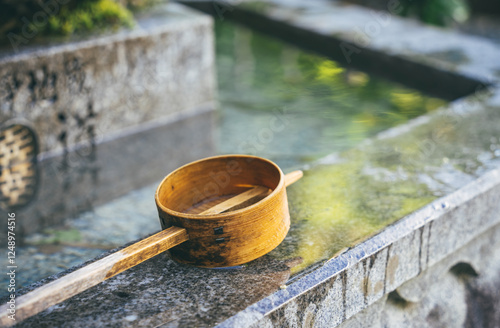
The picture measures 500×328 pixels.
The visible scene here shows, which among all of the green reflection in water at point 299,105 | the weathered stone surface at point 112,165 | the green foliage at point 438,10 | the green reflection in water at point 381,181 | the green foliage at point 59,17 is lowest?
the weathered stone surface at point 112,165

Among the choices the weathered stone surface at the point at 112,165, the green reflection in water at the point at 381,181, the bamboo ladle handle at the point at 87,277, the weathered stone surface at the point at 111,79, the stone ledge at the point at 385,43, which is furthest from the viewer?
the stone ledge at the point at 385,43

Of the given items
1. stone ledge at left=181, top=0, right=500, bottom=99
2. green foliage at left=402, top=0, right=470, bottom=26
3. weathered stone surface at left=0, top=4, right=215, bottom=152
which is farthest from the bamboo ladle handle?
green foliage at left=402, top=0, right=470, bottom=26

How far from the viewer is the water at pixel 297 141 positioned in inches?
70.6

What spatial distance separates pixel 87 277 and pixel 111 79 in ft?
7.97

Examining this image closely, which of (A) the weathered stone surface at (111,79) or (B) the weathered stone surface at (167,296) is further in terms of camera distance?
(A) the weathered stone surface at (111,79)

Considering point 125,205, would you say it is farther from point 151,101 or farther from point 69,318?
point 69,318

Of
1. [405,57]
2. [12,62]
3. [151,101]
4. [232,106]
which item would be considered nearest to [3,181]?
[12,62]

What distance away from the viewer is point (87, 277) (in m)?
1.25

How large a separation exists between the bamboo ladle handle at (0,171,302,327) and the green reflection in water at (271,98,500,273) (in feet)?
1.22

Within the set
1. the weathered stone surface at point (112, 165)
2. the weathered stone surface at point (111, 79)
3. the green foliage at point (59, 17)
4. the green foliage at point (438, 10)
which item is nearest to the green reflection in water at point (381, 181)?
the weathered stone surface at point (112, 165)

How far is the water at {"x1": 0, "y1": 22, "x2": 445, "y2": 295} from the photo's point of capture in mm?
1793

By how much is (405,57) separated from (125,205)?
7.90ft

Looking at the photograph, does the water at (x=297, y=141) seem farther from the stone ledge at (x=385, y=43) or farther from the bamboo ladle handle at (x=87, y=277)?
the bamboo ladle handle at (x=87, y=277)

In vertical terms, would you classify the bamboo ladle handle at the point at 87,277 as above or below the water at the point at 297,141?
above
